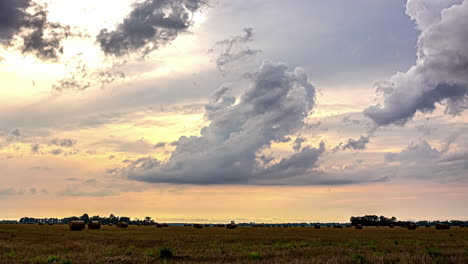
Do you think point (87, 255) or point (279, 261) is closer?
point (279, 261)

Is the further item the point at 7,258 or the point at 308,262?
the point at 7,258

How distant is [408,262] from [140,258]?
39.7 feet

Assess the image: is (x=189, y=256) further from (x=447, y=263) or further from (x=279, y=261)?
(x=447, y=263)

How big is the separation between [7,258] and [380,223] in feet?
578

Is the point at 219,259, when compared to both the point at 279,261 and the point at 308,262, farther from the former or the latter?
the point at 308,262

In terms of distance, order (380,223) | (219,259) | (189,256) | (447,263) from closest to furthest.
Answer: (447,263), (219,259), (189,256), (380,223)

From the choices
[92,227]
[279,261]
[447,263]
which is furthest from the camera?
[92,227]

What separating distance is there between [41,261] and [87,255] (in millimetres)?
3128

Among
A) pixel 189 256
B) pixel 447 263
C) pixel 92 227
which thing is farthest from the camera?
pixel 92 227

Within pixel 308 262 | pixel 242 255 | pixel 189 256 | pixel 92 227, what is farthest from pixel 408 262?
pixel 92 227

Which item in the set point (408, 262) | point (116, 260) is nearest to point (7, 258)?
point (116, 260)

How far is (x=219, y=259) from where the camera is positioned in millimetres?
A: 22344

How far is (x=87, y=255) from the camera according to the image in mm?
24328

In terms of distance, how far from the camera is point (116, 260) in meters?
21.6
